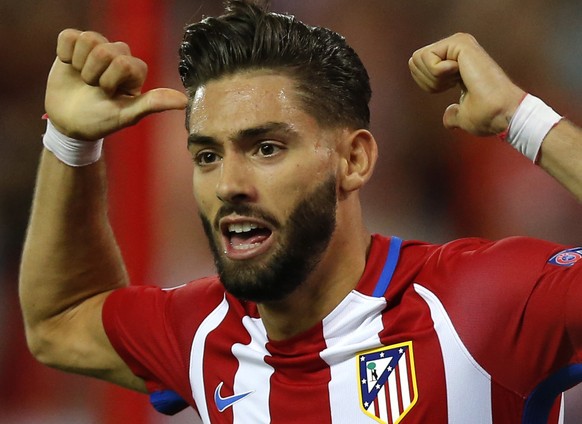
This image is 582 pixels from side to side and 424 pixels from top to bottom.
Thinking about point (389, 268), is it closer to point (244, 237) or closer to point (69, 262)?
point (244, 237)

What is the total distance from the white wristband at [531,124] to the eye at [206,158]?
1.87 ft

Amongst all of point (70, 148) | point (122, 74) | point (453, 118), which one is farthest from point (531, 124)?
point (70, 148)

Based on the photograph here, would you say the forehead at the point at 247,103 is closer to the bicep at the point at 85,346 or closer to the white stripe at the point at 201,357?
the white stripe at the point at 201,357

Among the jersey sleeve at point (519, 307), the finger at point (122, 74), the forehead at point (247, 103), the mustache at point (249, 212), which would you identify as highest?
the finger at point (122, 74)

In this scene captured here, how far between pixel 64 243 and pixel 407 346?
85 centimetres

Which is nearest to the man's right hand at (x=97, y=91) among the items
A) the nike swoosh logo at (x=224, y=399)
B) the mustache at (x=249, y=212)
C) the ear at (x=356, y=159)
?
the mustache at (x=249, y=212)

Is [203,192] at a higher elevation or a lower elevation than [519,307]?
higher

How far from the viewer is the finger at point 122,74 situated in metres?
1.96

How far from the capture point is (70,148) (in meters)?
2.21

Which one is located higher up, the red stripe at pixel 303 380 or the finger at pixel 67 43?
the finger at pixel 67 43

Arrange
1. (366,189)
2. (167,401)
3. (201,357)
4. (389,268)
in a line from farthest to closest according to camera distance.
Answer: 1. (366,189)
2. (167,401)
3. (201,357)
4. (389,268)

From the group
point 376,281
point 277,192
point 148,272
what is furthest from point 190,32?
→ point 148,272

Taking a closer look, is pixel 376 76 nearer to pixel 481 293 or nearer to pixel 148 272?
pixel 148 272

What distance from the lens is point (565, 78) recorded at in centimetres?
329
